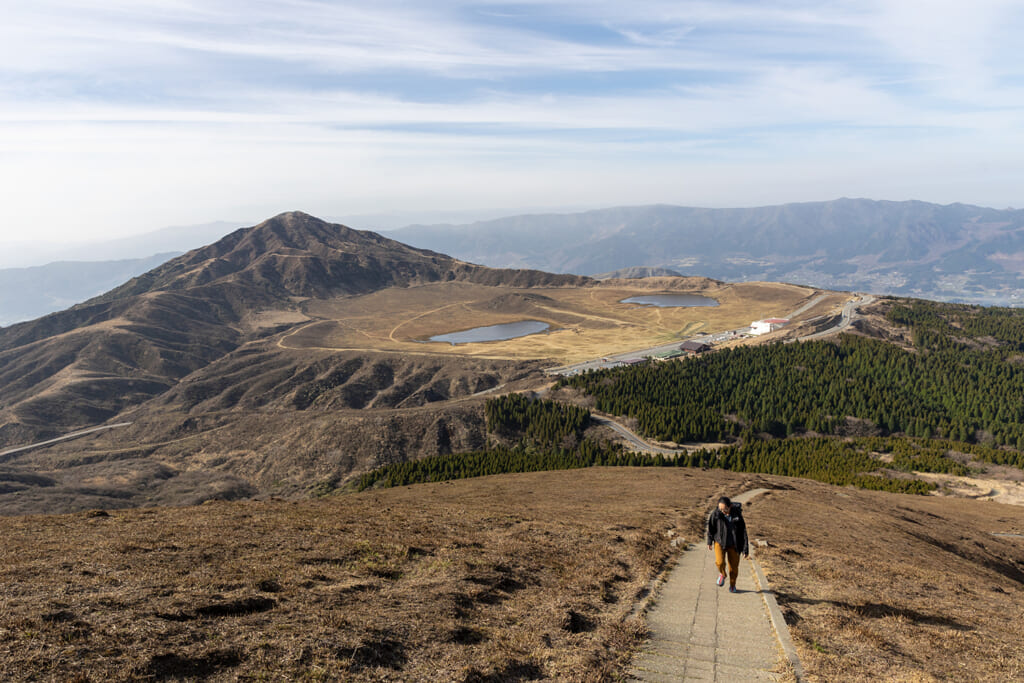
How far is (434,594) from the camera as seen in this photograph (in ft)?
42.3

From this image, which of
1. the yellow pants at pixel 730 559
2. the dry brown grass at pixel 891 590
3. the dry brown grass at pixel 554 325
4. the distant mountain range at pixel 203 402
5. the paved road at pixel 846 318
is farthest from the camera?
the dry brown grass at pixel 554 325

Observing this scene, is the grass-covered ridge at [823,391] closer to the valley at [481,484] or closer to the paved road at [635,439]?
the valley at [481,484]

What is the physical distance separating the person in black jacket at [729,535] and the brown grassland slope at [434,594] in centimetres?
164

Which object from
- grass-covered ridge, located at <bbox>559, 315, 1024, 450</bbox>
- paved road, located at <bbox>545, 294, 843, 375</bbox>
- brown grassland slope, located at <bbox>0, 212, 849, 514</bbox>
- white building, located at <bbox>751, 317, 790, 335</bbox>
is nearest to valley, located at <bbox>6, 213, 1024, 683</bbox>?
grass-covered ridge, located at <bbox>559, 315, 1024, 450</bbox>

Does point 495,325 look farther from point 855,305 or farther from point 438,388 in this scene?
point 855,305

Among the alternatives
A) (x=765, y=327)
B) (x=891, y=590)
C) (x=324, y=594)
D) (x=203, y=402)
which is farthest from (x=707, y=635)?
(x=765, y=327)

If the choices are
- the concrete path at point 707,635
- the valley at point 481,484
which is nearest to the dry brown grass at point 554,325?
the valley at point 481,484

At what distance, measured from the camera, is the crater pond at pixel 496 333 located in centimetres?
15639

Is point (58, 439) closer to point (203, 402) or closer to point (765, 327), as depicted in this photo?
point (203, 402)

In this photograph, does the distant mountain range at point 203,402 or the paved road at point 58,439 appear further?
the paved road at point 58,439

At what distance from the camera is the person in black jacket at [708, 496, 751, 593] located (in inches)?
553

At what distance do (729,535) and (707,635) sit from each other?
324cm

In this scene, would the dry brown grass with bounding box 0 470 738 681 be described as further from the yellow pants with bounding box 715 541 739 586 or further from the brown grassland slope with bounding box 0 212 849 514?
the brown grassland slope with bounding box 0 212 849 514

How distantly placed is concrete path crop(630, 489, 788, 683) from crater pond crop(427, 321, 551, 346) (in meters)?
136
